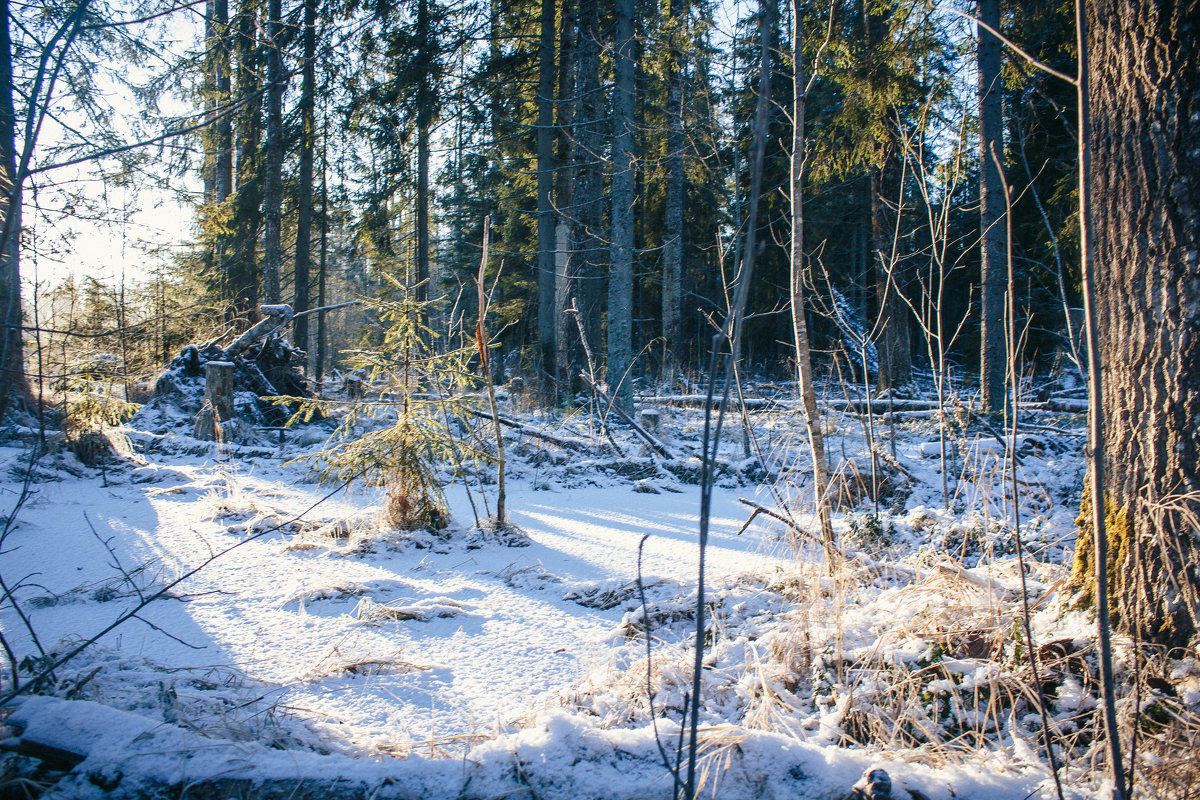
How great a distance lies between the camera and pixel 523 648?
237cm

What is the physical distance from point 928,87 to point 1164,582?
771cm

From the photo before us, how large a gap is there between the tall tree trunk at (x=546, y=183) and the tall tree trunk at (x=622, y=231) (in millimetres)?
2812

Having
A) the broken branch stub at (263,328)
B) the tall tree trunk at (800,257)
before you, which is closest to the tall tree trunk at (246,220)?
the broken branch stub at (263,328)

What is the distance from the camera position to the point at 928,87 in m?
7.17

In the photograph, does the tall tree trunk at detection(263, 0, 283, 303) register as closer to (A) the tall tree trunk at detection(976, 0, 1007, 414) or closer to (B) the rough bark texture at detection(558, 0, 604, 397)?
(B) the rough bark texture at detection(558, 0, 604, 397)

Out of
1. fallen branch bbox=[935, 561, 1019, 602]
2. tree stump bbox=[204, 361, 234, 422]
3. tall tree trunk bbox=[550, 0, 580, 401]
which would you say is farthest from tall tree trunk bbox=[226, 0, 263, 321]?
fallen branch bbox=[935, 561, 1019, 602]

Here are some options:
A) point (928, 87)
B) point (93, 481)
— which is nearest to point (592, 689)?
point (93, 481)

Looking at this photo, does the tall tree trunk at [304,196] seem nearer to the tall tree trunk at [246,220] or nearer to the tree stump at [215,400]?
the tall tree trunk at [246,220]

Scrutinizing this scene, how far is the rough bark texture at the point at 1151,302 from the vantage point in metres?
1.43

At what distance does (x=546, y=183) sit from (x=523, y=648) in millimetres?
11360

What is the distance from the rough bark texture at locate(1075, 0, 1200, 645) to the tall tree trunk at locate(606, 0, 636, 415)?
6525mm

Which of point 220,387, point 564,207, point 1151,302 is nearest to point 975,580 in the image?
point 1151,302

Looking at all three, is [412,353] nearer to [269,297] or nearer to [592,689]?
[592,689]

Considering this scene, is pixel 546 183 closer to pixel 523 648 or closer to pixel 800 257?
pixel 800 257
